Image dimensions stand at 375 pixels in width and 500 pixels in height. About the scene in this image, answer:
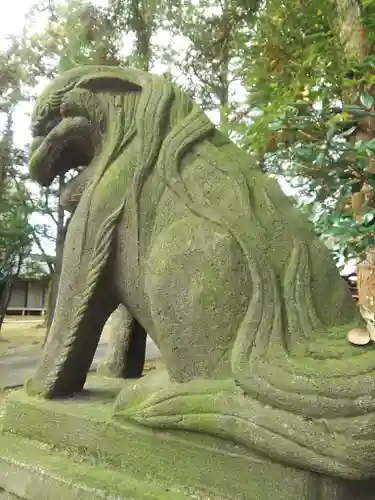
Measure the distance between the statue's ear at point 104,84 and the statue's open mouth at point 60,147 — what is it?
13 centimetres

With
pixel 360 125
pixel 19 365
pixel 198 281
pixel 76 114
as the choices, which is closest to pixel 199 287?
pixel 198 281

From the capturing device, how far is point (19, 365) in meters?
7.45

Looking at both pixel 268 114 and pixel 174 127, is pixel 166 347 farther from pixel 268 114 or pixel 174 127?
pixel 268 114

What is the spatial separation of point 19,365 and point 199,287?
6677 mm

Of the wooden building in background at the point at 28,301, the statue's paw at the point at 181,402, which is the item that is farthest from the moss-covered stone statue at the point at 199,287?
the wooden building in background at the point at 28,301

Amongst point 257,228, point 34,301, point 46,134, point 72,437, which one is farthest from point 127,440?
point 34,301

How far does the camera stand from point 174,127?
5.90 ft

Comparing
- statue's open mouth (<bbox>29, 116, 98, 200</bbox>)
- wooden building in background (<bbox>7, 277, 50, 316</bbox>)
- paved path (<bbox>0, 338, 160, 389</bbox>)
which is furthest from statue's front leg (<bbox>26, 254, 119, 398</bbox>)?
wooden building in background (<bbox>7, 277, 50, 316</bbox>)

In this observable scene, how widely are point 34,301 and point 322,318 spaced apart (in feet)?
62.9

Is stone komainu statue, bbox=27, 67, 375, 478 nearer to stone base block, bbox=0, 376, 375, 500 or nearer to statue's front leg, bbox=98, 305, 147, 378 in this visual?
stone base block, bbox=0, 376, 375, 500

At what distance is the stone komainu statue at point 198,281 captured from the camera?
48.3 inches

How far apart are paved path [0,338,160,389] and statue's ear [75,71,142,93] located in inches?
173

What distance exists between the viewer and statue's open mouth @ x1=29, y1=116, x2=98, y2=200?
194cm

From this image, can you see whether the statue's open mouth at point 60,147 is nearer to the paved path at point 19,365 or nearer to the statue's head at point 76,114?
the statue's head at point 76,114
